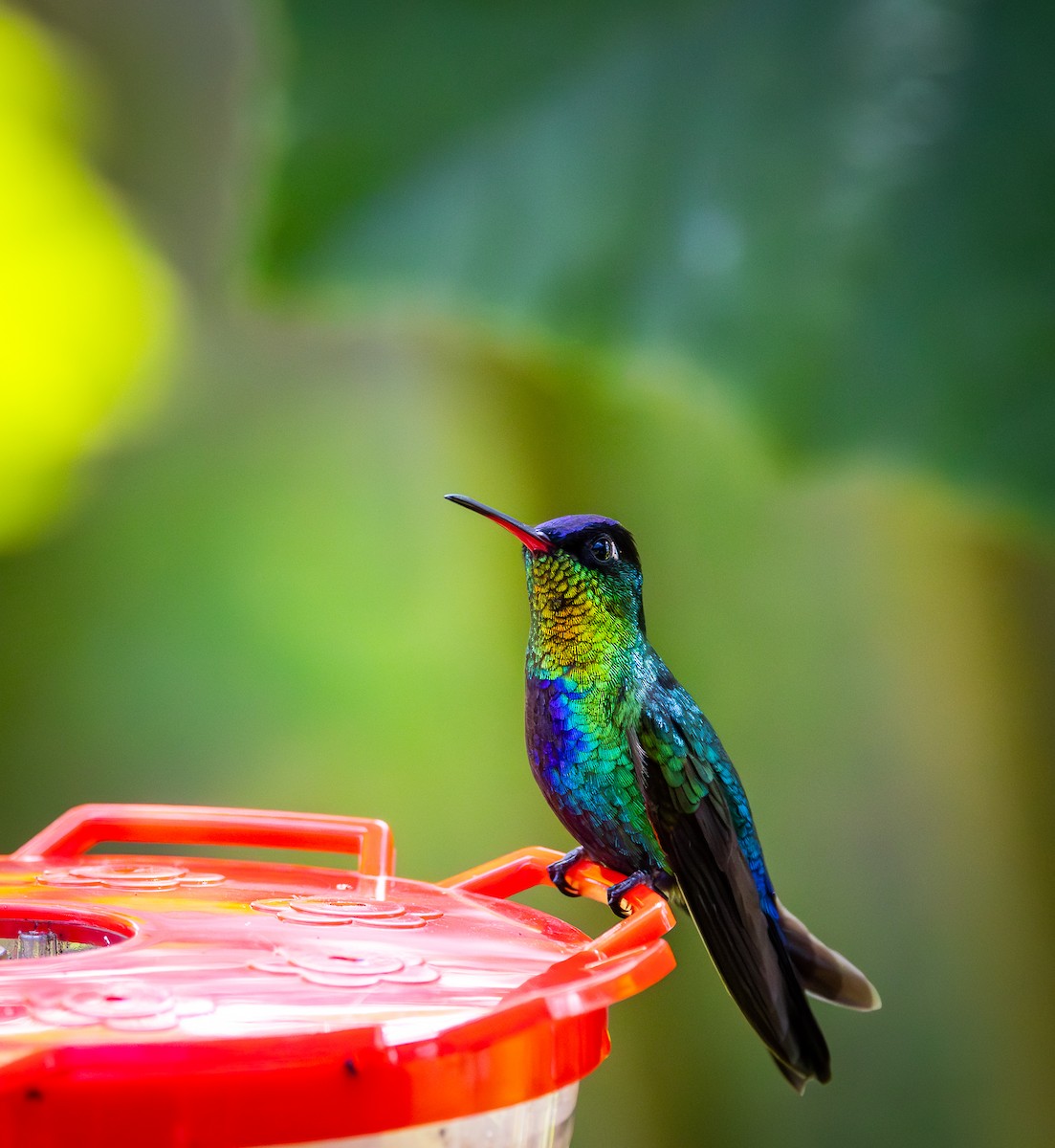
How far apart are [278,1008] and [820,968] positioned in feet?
2.16

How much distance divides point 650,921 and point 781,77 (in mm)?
1385

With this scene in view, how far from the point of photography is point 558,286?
167 centimetres

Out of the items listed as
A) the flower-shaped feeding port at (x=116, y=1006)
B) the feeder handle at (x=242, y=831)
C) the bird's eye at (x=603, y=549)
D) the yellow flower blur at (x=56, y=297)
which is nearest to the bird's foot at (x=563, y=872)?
the feeder handle at (x=242, y=831)

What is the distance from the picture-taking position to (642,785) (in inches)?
35.4

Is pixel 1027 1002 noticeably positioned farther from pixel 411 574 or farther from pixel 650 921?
pixel 650 921

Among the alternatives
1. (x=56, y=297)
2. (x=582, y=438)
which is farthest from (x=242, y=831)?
(x=56, y=297)

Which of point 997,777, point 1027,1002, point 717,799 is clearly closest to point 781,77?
point 997,777

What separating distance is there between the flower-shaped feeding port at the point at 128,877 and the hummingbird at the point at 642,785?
0.28 metres

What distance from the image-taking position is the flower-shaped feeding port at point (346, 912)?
62cm

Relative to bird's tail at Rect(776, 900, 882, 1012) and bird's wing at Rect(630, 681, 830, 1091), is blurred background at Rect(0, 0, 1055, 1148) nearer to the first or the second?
bird's tail at Rect(776, 900, 882, 1012)

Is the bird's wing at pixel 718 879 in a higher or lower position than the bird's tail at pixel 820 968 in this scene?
higher

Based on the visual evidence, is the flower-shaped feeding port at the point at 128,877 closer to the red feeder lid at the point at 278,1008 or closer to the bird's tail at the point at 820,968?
the red feeder lid at the point at 278,1008

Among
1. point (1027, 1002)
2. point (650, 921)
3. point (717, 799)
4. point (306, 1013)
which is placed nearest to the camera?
point (306, 1013)

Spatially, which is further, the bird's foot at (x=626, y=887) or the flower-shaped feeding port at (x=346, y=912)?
the bird's foot at (x=626, y=887)
